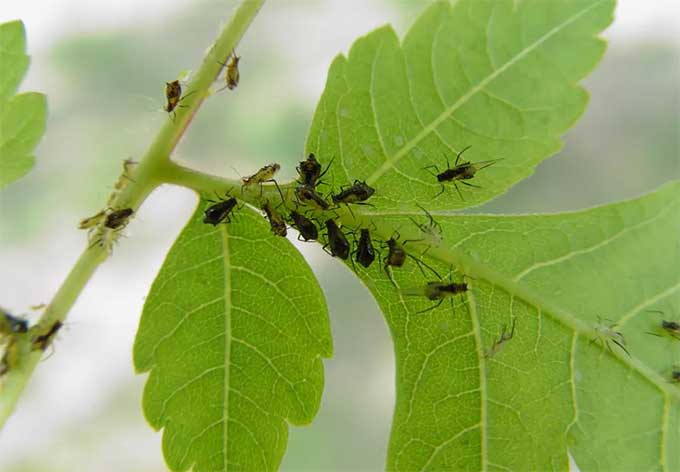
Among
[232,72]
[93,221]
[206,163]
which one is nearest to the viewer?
[93,221]

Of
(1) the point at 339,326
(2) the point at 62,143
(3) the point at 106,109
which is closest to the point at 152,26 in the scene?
(3) the point at 106,109

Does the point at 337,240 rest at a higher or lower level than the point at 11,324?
higher

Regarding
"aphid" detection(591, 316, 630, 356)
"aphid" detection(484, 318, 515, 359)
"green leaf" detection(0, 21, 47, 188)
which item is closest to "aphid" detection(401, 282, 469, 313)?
"aphid" detection(484, 318, 515, 359)

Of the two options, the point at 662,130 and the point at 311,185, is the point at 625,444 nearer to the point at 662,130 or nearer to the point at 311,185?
the point at 311,185

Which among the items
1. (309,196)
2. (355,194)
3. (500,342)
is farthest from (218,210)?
(500,342)

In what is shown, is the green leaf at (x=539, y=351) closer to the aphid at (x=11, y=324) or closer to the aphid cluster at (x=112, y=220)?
the aphid cluster at (x=112, y=220)

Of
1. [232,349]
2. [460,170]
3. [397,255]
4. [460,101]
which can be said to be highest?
[460,101]

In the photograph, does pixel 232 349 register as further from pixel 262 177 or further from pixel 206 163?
pixel 206 163

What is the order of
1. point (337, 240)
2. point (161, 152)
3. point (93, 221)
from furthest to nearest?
point (93, 221) → point (337, 240) → point (161, 152)
